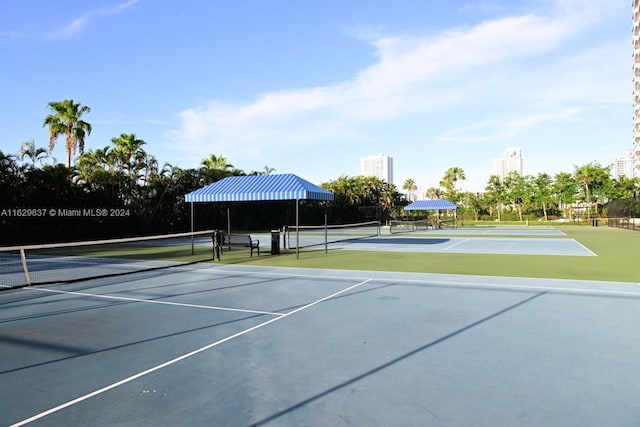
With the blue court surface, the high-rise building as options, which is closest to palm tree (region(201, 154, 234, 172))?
the blue court surface

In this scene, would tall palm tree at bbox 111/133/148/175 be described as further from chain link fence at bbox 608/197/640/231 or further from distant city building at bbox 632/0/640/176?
distant city building at bbox 632/0/640/176

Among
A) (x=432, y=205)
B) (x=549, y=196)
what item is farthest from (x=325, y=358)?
(x=549, y=196)

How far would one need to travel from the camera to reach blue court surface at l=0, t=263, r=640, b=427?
393 cm

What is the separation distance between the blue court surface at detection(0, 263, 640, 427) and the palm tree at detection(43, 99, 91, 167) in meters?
30.6

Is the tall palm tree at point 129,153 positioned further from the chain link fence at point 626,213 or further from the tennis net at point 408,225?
the chain link fence at point 626,213

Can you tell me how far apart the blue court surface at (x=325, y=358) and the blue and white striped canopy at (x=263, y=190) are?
8.46 metres

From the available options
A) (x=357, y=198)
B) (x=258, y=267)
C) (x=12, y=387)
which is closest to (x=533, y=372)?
(x=12, y=387)

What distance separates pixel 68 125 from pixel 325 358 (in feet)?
124

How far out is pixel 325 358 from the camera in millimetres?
5352

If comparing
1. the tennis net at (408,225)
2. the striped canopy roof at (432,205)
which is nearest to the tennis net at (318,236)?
the tennis net at (408,225)

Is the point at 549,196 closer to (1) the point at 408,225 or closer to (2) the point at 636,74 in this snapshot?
(1) the point at 408,225

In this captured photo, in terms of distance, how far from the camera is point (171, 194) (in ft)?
124

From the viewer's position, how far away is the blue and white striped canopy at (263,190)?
58.7 feet

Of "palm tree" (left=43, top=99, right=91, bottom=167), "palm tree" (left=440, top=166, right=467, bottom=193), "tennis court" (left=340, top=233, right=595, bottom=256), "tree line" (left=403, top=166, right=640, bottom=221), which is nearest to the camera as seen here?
"tennis court" (left=340, top=233, right=595, bottom=256)
